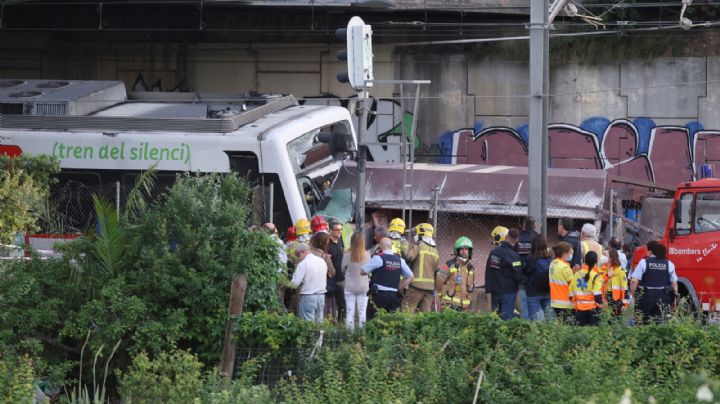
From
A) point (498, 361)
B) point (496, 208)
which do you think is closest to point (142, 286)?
point (498, 361)

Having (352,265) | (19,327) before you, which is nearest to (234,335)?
(19,327)

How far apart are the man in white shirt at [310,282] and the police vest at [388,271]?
83 cm

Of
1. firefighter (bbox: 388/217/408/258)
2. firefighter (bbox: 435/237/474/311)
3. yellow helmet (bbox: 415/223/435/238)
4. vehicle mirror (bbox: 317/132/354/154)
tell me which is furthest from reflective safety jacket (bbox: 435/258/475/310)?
vehicle mirror (bbox: 317/132/354/154)

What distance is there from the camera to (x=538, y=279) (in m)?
14.6

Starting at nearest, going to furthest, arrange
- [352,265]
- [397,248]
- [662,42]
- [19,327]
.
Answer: [19,327] → [352,265] → [397,248] → [662,42]

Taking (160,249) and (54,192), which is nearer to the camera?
(160,249)

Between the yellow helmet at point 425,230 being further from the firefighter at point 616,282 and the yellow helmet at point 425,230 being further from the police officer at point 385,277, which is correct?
the firefighter at point 616,282

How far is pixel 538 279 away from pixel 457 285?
105 cm

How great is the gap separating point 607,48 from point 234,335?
17.5m

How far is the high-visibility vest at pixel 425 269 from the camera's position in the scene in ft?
48.9

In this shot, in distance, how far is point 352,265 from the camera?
A: 14062mm

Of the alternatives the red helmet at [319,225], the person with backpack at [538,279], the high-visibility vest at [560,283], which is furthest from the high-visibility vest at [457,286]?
the red helmet at [319,225]

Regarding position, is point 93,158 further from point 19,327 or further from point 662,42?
point 662,42

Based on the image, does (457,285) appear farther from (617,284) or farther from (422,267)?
(617,284)
